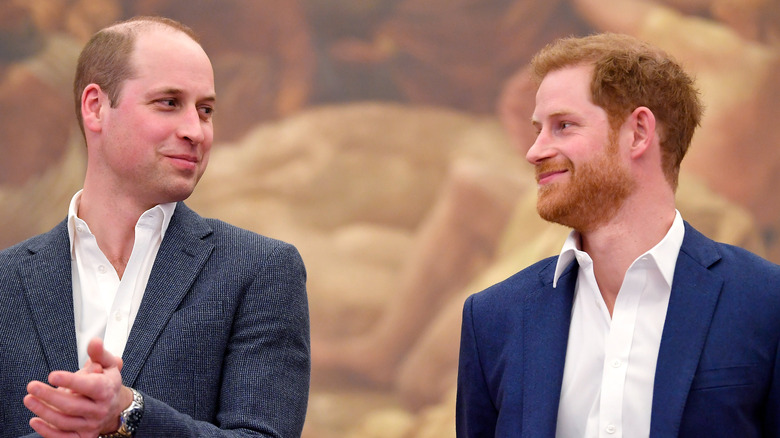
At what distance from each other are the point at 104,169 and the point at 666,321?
1706mm

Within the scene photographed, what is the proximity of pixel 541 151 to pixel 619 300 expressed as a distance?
0.50 metres

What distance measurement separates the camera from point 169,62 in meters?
2.61

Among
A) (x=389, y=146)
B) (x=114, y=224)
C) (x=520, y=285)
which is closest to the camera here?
(x=114, y=224)

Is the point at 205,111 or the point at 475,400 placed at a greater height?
the point at 205,111

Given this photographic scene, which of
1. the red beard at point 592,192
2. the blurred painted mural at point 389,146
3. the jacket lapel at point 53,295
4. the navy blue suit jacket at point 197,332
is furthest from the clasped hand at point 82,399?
the blurred painted mural at point 389,146

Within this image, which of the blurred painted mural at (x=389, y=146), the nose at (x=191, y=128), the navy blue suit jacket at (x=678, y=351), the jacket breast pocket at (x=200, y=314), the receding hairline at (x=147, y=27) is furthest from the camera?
the blurred painted mural at (x=389, y=146)

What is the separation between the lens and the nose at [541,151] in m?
2.63

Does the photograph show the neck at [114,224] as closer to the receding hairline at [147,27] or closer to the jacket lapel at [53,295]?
the jacket lapel at [53,295]

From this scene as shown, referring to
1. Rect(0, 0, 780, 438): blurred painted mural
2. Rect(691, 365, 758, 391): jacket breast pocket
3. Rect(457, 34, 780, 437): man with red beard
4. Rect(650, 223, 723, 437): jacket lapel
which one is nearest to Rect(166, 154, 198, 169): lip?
Rect(457, 34, 780, 437): man with red beard

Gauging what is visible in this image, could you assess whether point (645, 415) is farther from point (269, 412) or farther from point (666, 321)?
point (269, 412)

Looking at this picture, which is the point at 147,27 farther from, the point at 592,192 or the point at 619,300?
the point at 619,300

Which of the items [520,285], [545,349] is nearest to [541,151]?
[520,285]

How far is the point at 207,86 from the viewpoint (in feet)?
8.70

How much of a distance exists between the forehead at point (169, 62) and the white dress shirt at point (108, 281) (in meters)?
0.37
